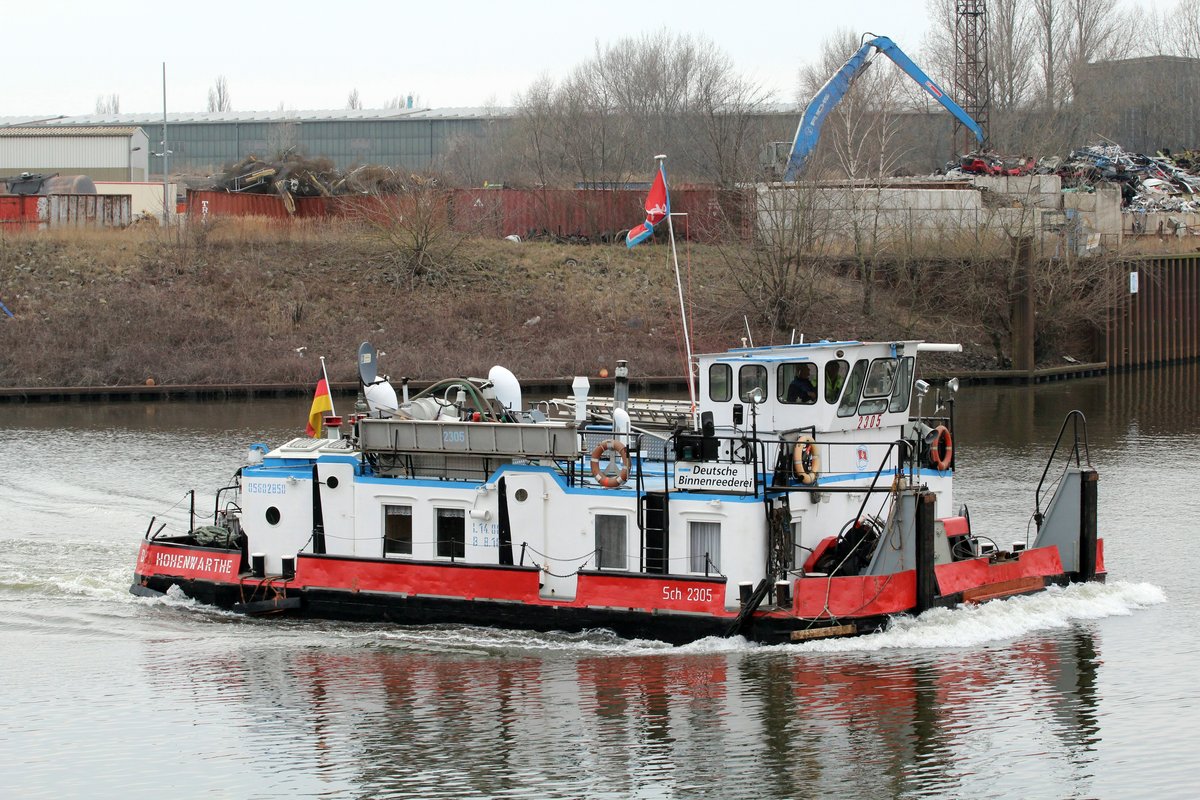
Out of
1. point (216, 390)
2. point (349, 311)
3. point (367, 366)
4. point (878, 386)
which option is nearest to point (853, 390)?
point (878, 386)

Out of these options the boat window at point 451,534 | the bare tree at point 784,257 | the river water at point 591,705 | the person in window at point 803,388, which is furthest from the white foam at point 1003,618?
the bare tree at point 784,257

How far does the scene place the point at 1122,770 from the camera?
16.0 metres

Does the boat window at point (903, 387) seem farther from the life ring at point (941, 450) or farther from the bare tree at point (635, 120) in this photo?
the bare tree at point (635, 120)

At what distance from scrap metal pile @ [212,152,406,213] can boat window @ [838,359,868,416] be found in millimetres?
46388

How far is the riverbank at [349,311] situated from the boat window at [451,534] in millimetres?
29678

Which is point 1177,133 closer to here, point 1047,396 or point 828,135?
point 828,135

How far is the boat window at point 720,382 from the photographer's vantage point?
829 inches

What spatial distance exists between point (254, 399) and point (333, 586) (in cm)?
2954

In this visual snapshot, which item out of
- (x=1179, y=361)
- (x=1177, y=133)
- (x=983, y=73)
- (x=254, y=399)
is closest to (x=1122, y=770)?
(x=254, y=399)

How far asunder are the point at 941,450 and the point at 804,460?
9.29 feet

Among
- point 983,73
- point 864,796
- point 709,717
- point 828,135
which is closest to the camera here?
point 864,796

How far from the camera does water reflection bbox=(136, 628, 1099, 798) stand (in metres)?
15.8

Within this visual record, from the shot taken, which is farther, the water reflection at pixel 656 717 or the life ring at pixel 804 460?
the life ring at pixel 804 460

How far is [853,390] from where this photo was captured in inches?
810
